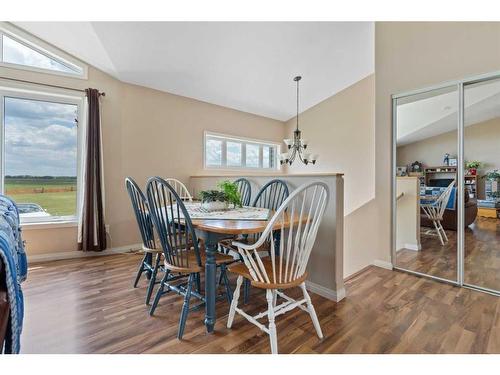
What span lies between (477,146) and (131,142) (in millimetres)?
4079

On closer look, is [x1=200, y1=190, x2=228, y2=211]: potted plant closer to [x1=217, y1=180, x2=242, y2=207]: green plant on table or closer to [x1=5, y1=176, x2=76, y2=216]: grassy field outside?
[x1=217, y1=180, x2=242, y2=207]: green plant on table

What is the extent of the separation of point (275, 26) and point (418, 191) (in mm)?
2561

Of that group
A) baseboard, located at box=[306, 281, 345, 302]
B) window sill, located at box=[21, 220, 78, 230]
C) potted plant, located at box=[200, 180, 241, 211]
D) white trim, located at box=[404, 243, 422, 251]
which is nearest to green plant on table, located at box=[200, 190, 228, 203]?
potted plant, located at box=[200, 180, 241, 211]

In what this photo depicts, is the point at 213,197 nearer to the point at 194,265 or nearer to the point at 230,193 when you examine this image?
the point at 230,193

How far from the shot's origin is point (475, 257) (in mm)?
2424

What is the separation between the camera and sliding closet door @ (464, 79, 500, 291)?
90.8 inches

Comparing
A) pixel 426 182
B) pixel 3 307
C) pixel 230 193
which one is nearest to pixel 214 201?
pixel 230 193

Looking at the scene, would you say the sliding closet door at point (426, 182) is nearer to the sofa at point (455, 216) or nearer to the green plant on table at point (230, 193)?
the sofa at point (455, 216)

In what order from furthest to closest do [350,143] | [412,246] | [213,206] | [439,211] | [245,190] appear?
1. [350,143]
2. [245,190]
3. [412,246]
4. [439,211]
5. [213,206]

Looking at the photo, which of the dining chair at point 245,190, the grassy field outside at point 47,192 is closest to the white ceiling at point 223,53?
the grassy field outside at point 47,192

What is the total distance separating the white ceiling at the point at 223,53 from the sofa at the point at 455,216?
8.26 ft

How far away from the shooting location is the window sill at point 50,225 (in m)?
3.14

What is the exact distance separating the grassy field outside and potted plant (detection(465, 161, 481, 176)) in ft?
15.1
